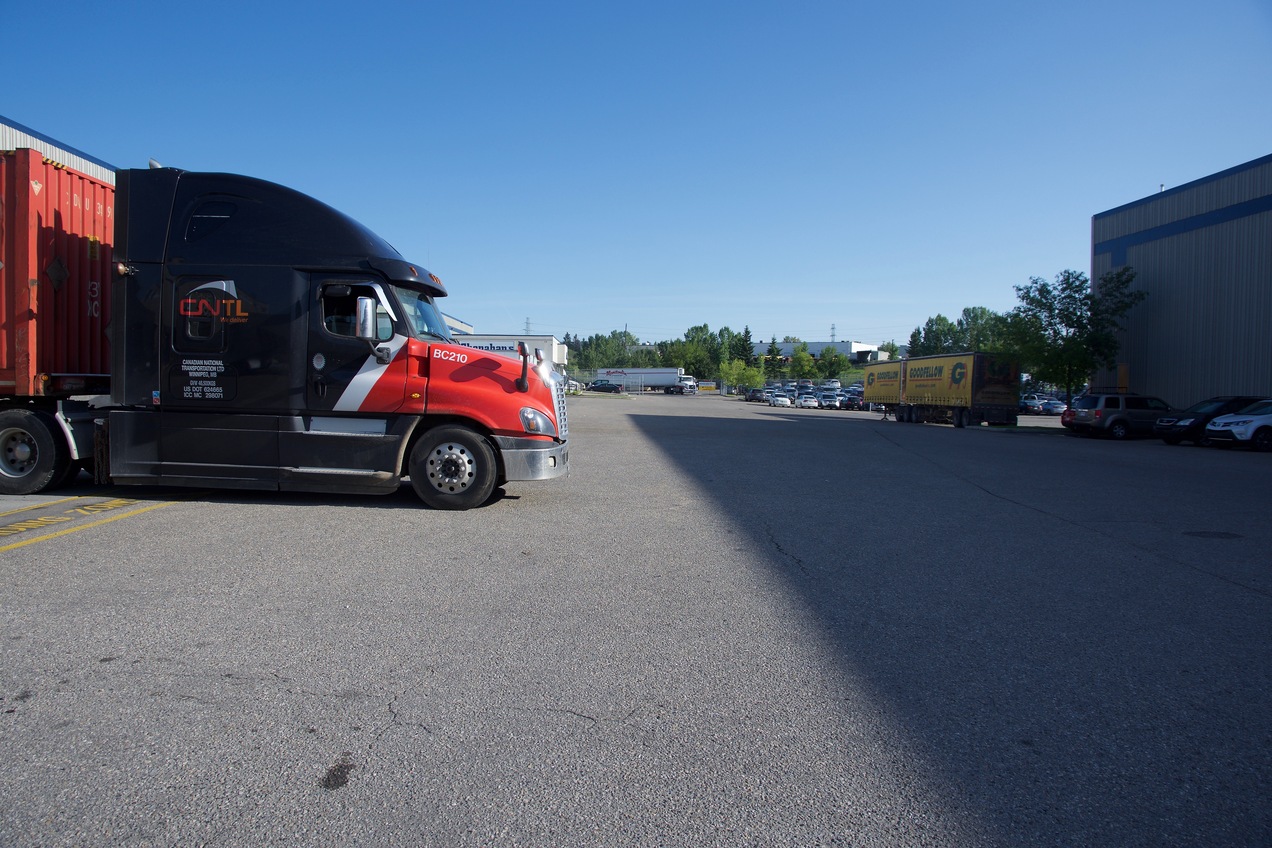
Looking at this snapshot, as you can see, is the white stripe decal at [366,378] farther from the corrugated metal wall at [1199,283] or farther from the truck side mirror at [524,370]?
the corrugated metal wall at [1199,283]

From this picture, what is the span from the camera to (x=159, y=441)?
8750mm

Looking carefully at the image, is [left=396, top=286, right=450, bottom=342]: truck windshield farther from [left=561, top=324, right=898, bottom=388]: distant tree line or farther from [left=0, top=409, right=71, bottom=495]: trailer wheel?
[left=561, top=324, right=898, bottom=388]: distant tree line

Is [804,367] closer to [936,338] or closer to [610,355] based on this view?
[936,338]

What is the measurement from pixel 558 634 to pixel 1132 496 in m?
9.99

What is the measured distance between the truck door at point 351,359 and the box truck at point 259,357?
16 millimetres

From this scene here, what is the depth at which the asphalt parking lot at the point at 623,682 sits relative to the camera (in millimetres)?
2846

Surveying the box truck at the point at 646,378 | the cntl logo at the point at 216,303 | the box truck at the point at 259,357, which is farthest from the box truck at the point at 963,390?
the box truck at the point at 646,378

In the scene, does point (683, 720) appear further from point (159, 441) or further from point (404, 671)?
point (159, 441)

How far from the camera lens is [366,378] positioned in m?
8.65

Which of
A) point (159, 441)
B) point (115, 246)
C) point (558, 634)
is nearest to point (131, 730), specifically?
point (558, 634)

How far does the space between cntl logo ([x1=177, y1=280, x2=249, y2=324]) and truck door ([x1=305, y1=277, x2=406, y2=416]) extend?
0.86m

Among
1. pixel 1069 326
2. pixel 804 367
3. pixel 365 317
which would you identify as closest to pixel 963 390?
pixel 1069 326

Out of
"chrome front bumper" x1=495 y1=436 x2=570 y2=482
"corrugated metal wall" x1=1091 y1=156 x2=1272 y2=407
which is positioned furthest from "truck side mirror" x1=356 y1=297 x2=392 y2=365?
"corrugated metal wall" x1=1091 y1=156 x2=1272 y2=407

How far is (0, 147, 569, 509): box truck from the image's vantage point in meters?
8.67
